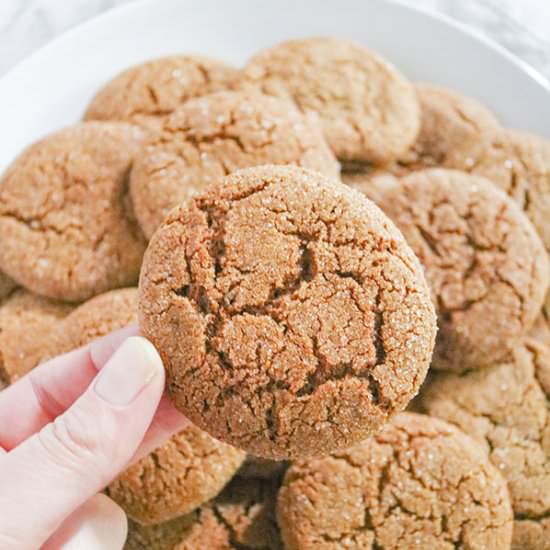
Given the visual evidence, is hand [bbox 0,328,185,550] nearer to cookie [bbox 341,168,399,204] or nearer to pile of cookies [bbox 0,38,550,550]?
pile of cookies [bbox 0,38,550,550]

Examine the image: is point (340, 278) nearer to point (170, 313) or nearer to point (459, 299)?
point (170, 313)

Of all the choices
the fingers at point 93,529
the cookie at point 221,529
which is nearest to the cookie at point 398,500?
the cookie at point 221,529

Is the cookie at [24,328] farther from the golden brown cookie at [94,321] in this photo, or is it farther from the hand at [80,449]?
the hand at [80,449]

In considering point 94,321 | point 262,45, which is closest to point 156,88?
point 262,45

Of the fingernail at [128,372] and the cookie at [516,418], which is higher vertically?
the fingernail at [128,372]

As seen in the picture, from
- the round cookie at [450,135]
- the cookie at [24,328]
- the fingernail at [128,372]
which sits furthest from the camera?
the round cookie at [450,135]

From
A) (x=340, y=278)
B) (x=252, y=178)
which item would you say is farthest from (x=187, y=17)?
(x=340, y=278)

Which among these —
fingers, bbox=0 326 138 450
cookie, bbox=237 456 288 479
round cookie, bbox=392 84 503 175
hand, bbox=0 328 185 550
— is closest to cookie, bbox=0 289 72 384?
fingers, bbox=0 326 138 450

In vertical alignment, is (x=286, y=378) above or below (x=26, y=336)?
above
